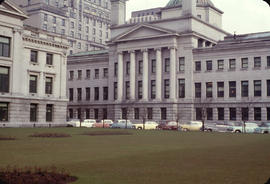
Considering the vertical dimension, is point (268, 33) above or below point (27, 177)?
above

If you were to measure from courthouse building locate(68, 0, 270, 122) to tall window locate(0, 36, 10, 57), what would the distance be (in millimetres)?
35264

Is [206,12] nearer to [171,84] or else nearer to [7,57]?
[171,84]

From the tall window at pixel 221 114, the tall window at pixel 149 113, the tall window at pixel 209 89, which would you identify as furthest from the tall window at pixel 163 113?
the tall window at pixel 221 114

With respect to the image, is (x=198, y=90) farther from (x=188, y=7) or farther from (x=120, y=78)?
(x=120, y=78)

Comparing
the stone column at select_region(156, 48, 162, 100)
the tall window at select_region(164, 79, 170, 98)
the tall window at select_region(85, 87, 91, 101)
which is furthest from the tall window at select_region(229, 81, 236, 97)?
the tall window at select_region(85, 87, 91, 101)

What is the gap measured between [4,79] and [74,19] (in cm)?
9690

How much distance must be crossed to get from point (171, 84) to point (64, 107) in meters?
26.2

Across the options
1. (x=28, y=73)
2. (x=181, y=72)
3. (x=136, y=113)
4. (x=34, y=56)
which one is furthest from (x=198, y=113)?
(x=28, y=73)

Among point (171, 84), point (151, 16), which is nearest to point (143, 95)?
point (171, 84)

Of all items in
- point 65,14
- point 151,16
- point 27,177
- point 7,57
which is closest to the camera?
point 27,177

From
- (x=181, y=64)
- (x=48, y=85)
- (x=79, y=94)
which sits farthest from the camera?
(x=79, y=94)

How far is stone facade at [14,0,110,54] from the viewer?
14175cm

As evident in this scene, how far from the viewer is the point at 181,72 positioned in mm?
90875

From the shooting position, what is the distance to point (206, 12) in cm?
10900
